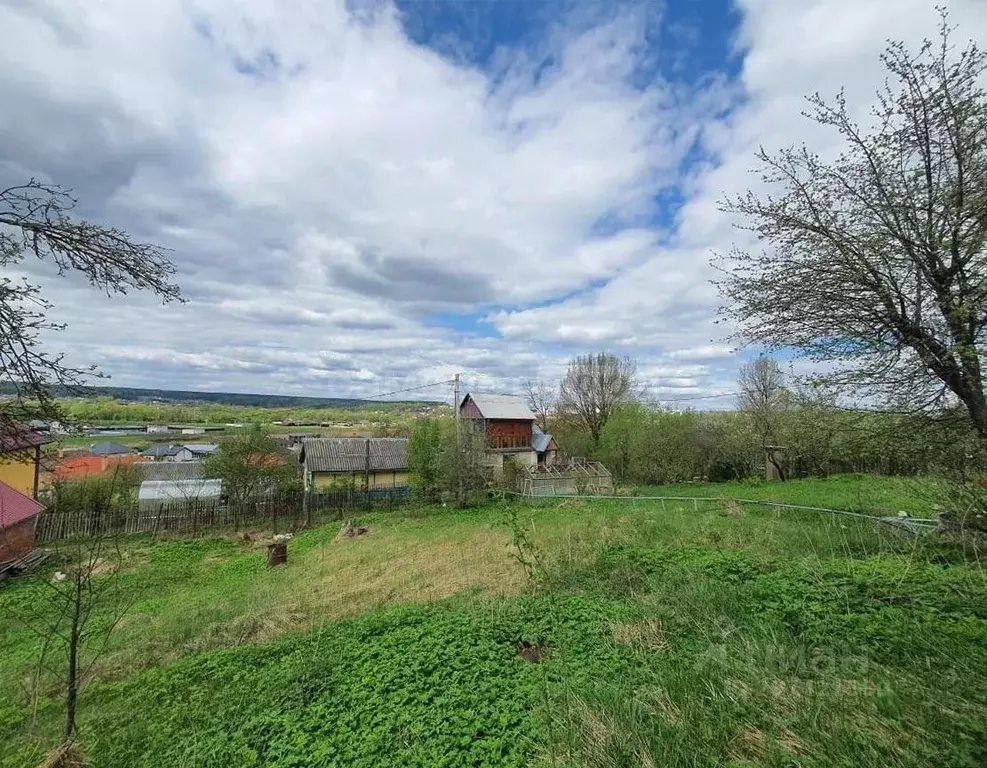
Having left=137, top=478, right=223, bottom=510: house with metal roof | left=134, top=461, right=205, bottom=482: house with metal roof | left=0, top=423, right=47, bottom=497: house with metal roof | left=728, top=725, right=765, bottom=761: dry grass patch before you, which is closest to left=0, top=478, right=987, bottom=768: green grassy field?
left=728, top=725, right=765, bottom=761: dry grass patch

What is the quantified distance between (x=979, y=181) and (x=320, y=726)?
8.77 m

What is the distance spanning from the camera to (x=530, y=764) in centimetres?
295

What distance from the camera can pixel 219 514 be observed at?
20797 mm

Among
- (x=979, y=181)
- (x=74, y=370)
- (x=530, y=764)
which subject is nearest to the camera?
(x=74, y=370)

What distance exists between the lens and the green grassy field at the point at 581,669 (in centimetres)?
256

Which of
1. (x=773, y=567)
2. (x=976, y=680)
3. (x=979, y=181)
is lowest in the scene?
(x=773, y=567)

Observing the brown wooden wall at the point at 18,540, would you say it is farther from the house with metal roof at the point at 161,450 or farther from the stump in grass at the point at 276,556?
the house with metal roof at the point at 161,450

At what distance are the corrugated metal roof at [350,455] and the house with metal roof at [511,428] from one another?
223 inches

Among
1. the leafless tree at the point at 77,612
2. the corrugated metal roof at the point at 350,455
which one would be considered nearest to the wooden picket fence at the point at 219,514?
the leafless tree at the point at 77,612

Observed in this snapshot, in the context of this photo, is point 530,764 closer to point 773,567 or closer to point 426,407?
point 773,567

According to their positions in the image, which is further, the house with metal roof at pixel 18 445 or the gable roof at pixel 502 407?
the gable roof at pixel 502 407

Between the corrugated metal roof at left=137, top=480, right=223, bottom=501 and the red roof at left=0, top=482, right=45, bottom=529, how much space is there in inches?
415

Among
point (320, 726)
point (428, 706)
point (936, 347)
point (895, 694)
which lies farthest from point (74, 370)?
point (936, 347)

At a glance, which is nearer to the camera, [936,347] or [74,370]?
[74,370]
